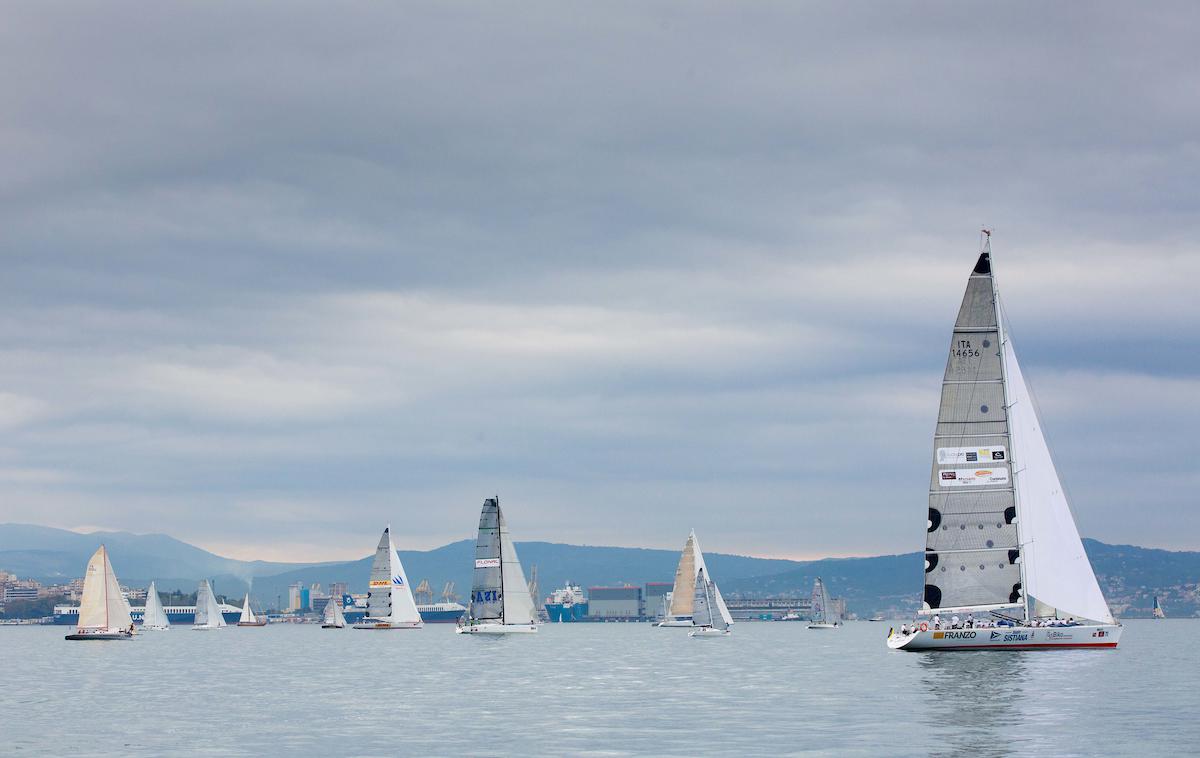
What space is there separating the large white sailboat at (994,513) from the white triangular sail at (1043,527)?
0.05 m

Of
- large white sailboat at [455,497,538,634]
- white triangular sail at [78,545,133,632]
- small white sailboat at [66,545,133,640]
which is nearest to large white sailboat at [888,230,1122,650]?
large white sailboat at [455,497,538,634]

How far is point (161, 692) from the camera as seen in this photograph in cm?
6919

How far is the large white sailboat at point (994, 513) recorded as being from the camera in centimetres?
8325

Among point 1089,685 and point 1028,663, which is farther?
point 1028,663

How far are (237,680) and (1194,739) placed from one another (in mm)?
51216

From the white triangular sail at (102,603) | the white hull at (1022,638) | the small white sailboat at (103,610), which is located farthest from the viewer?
the small white sailboat at (103,610)

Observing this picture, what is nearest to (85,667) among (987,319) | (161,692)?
(161,692)

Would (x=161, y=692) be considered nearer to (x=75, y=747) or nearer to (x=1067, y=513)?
(x=75, y=747)

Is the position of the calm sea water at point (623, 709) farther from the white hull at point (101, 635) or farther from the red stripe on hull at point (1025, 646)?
the white hull at point (101, 635)

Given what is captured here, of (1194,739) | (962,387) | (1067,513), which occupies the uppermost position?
(962,387)

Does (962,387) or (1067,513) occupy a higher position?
(962,387)

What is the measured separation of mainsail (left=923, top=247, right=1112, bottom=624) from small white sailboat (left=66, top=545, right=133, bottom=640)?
3471 inches

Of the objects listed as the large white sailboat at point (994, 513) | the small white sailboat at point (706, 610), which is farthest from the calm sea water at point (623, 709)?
the small white sailboat at point (706, 610)

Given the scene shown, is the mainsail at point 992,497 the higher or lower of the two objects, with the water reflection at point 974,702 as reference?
higher
